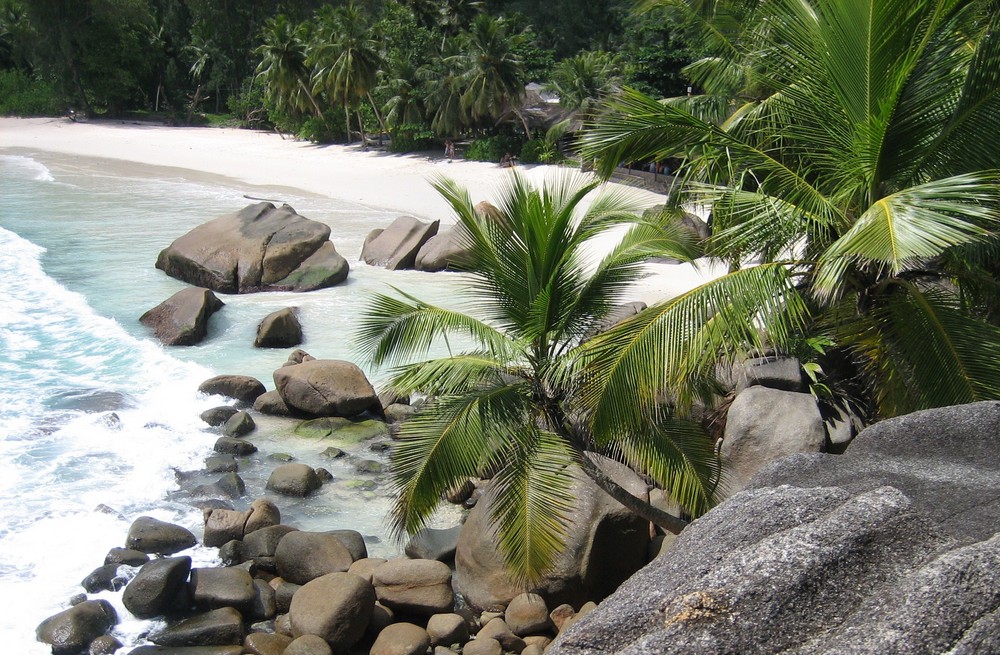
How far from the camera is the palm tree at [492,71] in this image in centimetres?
3503

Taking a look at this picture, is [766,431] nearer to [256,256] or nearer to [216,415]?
[216,415]

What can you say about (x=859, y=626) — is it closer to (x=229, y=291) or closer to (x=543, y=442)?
(x=543, y=442)

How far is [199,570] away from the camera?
920cm

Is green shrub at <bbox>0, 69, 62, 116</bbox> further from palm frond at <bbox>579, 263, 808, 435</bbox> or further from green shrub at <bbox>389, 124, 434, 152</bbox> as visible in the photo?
palm frond at <bbox>579, 263, 808, 435</bbox>

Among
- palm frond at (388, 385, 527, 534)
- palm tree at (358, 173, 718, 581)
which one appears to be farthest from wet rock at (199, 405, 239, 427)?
palm frond at (388, 385, 527, 534)

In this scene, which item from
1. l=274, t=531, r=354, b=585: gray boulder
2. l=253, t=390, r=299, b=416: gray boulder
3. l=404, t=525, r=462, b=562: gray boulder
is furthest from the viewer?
l=253, t=390, r=299, b=416: gray boulder

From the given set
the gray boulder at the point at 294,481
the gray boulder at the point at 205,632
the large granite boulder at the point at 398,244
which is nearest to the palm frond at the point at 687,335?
the gray boulder at the point at 205,632

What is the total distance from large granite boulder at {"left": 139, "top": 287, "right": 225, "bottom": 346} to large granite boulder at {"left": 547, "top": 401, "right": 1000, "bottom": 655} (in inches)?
593

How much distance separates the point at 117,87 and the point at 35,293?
4408 centimetres

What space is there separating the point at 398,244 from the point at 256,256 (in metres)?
3.74

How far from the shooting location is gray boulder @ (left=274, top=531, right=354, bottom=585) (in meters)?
9.38

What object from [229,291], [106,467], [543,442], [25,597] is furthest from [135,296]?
[543,442]

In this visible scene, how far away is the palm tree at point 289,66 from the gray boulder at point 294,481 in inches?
1494

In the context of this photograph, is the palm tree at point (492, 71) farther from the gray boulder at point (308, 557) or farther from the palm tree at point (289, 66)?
the gray boulder at point (308, 557)
